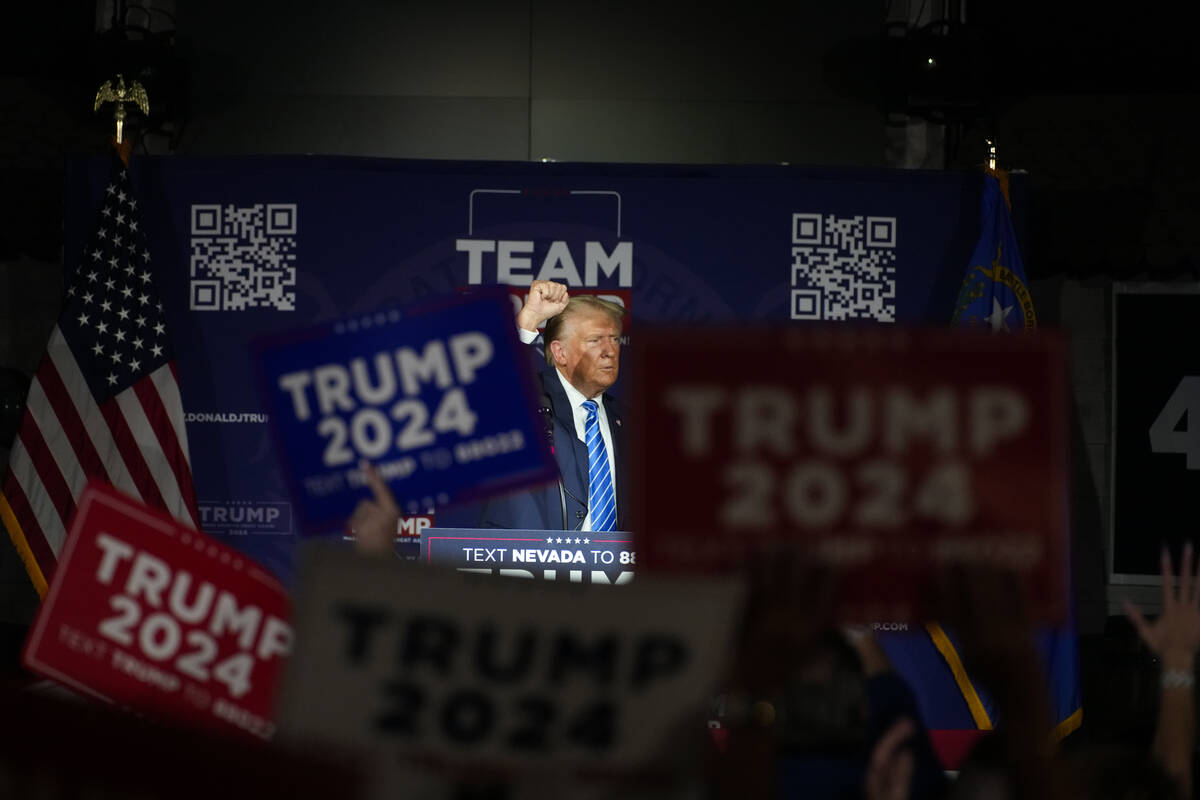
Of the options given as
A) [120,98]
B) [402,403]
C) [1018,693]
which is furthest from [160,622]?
[120,98]

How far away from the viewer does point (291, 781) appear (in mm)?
1251

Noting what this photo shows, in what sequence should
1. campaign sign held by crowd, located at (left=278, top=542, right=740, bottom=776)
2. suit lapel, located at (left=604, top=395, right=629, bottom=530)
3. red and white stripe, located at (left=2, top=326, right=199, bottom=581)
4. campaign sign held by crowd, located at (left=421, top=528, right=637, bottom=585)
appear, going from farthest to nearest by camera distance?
1. suit lapel, located at (left=604, top=395, right=629, bottom=530)
2. red and white stripe, located at (left=2, top=326, right=199, bottom=581)
3. campaign sign held by crowd, located at (left=421, top=528, right=637, bottom=585)
4. campaign sign held by crowd, located at (left=278, top=542, right=740, bottom=776)

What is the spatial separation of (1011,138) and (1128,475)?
1.69 m

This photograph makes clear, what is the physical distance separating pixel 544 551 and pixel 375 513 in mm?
2937

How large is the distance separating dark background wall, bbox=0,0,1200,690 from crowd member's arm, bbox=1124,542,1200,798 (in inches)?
172

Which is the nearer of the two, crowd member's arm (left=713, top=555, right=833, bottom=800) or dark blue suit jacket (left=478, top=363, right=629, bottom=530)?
crowd member's arm (left=713, top=555, right=833, bottom=800)

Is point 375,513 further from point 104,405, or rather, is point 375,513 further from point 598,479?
point 104,405

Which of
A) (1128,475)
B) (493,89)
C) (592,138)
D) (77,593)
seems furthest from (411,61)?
(77,593)

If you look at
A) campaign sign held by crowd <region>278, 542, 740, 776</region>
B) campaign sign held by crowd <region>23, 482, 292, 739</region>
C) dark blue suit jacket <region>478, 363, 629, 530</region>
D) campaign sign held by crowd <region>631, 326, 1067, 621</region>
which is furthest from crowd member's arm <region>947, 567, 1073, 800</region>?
dark blue suit jacket <region>478, 363, 629, 530</region>

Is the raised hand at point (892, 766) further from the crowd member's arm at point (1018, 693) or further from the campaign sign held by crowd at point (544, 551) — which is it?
the campaign sign held by crowd at point (544, 551)

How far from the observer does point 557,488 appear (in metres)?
5.54

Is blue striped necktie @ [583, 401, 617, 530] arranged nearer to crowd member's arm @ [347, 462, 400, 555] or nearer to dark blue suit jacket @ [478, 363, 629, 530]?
dark blue suit jacket @ [478, 363, 629, 530]

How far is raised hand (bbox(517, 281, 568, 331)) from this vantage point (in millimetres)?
5594

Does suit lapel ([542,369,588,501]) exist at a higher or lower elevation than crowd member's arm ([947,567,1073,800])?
higher
